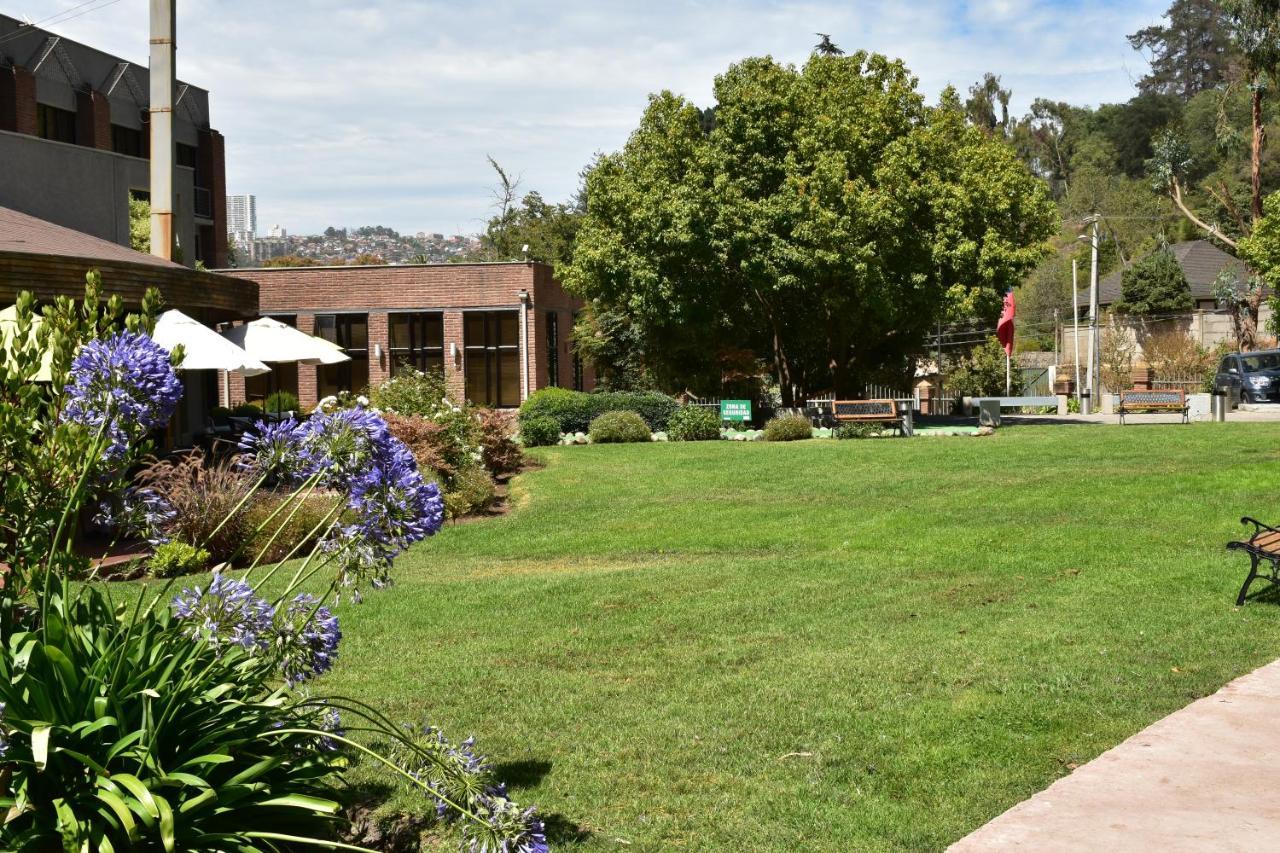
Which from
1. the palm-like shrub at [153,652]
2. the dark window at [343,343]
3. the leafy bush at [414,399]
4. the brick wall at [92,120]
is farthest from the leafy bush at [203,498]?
the brick wall at [92,120]

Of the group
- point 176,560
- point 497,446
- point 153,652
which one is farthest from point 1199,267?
point 153,652

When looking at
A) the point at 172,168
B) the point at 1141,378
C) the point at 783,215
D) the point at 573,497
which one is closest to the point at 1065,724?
the point at 573,497

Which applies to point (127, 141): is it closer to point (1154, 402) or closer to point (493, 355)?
point (493, 355)

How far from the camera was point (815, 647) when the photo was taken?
8.34m

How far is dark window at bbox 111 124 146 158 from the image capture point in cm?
5100

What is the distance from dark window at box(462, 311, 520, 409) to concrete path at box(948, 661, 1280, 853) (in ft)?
102

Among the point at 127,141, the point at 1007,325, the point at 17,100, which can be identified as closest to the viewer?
the point at 1007,325

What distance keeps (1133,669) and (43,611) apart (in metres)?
5.97

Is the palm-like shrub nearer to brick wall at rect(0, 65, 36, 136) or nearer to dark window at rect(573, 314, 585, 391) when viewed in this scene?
dark window at rect(573, 314, 585, 391)

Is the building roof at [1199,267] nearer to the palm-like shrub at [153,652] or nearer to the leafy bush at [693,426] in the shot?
the leafy bush at [693,426]

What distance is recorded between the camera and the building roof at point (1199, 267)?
205 ft

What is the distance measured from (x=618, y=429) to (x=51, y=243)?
13484 millimetres

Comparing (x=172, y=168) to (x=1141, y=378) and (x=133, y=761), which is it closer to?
(x=133, y=761)

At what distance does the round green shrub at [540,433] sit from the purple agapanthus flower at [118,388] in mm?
23901
